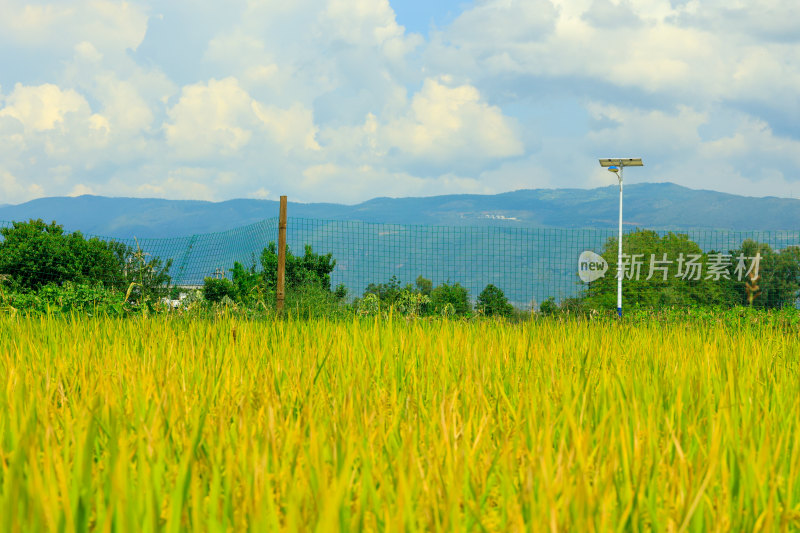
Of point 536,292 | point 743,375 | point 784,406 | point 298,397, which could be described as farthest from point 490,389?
point 536,292

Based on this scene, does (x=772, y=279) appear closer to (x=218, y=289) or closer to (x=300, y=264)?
(x=300, y=264)

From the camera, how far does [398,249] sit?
1540 cm

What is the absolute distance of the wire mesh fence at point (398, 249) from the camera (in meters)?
13.7

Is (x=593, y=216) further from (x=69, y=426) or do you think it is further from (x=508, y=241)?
(x=69, y=426)

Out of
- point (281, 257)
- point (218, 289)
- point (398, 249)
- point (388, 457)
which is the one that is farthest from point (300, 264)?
point (388, 457)

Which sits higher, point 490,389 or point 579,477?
point 579,477

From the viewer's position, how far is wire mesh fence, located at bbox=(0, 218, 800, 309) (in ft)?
44.9

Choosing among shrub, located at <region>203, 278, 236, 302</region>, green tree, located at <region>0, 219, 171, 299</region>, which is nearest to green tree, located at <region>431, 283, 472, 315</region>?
shrub, located at <region>203, 278, 236, 302</region>

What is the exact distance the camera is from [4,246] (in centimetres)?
1419

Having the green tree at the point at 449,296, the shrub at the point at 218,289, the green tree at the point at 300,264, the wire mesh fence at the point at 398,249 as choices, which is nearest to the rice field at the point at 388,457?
the shrub at the point at 218,289

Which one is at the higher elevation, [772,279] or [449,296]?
[772,279]

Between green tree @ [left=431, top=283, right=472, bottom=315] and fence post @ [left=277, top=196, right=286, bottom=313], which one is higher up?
fence post @ [left=277, top=196, right=286, bottom=313]

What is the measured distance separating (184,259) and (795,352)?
44.6 ft

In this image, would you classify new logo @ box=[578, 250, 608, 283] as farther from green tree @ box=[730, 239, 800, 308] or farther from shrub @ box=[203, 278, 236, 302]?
shrub @ box=[203, 278, 236, 302]
